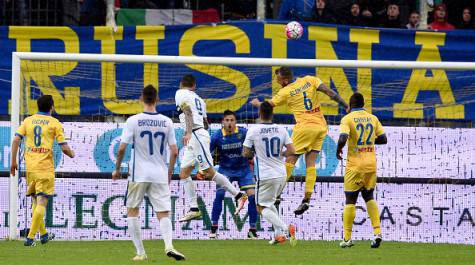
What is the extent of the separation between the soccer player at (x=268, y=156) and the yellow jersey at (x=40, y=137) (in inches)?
111

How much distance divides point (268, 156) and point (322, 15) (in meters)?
6.01

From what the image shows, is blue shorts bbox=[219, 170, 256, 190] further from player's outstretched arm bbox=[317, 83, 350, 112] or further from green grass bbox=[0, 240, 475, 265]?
player's outstretched arm bbox=[317, 83, 350, 112]

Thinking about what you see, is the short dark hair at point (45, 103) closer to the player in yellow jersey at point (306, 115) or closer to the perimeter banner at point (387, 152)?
the perimeter banner at point (387, 152)

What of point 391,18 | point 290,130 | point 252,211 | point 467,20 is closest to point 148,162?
point 252,211

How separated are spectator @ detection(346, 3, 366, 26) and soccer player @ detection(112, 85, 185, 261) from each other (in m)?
8.43

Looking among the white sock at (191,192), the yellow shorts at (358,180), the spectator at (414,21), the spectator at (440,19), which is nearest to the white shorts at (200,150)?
the white sock at (191,192)

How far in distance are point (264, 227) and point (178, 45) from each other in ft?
12.2

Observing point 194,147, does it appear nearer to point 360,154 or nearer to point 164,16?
point 360,154

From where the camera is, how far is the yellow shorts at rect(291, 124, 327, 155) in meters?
17.2

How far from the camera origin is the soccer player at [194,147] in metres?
17.1

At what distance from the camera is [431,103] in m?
19.3

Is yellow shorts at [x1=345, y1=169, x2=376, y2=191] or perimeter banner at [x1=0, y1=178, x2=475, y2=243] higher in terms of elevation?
yellow shorts at [x1=345, y1=169, x2=376, y2=191]

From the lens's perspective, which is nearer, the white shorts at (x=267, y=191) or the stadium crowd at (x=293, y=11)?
the white shorts at (x=267, y=191)

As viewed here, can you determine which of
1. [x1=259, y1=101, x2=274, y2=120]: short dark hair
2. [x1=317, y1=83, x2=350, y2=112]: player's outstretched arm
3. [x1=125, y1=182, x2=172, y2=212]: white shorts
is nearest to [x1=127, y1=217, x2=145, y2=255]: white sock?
[x1=125, y1=182, x2=172, y2=212]: white shorts
